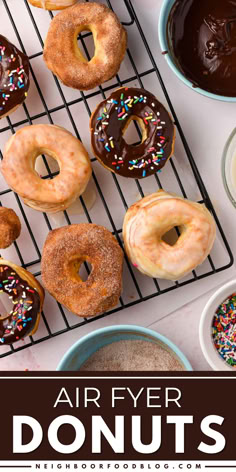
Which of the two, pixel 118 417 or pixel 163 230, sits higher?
pixel 163 230

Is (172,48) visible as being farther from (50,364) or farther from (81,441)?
(81,441)

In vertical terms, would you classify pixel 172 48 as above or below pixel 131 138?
above

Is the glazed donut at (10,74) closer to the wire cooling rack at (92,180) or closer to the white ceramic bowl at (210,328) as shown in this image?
the wire cooling rack at (92,180)

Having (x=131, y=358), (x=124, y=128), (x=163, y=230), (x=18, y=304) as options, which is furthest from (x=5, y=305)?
(x=124, y=128)

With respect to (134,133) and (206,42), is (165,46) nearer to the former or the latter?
(206,42)

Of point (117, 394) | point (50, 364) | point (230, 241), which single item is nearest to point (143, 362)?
point (117, 394)
